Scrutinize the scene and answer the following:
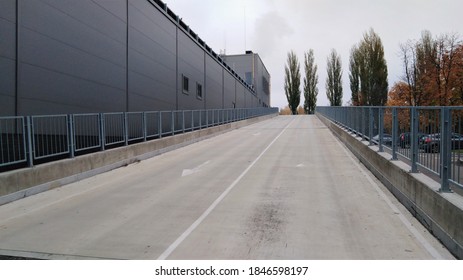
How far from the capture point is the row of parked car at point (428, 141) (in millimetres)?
6035

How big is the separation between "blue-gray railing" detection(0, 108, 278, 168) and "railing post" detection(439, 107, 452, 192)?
27.8 ft

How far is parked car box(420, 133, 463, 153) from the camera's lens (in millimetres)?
6023

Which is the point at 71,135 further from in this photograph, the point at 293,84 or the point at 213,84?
the point at 293,84

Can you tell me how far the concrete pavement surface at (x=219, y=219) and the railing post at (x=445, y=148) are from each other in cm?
84

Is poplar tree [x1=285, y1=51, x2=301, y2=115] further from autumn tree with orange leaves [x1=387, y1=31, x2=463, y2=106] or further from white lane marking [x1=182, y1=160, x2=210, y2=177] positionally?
white lane marking [x1=182, y1=160, x2=210, y2=177]

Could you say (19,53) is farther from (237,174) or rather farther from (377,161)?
(377,161)

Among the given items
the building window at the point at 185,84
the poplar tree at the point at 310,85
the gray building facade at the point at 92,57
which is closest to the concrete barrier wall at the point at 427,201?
the gray building facade at the point at 92,57

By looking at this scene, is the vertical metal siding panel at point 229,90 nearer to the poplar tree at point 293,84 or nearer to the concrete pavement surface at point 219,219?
the concrete pavement surface at point 219,219

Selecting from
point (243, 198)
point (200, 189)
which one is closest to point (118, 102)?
point (200, 189)

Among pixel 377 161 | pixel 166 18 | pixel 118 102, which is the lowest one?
pixel 377 161

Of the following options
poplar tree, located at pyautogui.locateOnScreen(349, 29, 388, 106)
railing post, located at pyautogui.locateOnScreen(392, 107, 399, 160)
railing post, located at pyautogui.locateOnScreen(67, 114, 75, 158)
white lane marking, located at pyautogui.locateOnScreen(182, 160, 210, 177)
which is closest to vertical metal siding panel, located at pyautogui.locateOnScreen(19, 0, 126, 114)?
railing post, located at pyautogui.locateOnScreen(67, 114, 75, 158)

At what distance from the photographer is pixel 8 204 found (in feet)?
28.4
